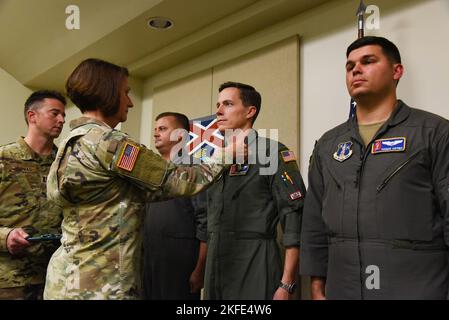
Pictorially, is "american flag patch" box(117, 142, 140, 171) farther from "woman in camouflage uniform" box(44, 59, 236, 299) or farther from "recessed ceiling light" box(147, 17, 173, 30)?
"recessed ceiling light" box(147, 17, 173, 30)

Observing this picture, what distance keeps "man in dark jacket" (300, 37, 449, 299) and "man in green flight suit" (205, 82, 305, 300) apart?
0.15 metres

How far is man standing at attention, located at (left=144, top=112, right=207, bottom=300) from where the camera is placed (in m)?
2.41

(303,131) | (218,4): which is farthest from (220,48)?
(303,131)

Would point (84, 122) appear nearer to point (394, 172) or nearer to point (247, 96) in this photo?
point (247, 96)

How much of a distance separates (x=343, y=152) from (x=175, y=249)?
1.20 m

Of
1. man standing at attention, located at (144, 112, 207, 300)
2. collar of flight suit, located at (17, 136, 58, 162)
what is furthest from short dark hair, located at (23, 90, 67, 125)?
man standing at attention, located at (144, 112, 207, 300)

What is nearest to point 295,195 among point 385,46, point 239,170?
point 239,170

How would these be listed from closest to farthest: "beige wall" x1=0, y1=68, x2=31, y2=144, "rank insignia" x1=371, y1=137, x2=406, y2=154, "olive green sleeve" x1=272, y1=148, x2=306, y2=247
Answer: "rank insignia" x1=371, y1=137, x2=406, y2=154 < "olive green sleeve" x1=272, y1=148, x2=306, y2=247 < "beige wall" x1=0, y1=68, x2=31, y2=144

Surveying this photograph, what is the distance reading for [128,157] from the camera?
144 cm

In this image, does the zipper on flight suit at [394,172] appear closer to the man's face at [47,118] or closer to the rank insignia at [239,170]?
the rank insignia at [239,170]

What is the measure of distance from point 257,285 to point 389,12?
1777mm
